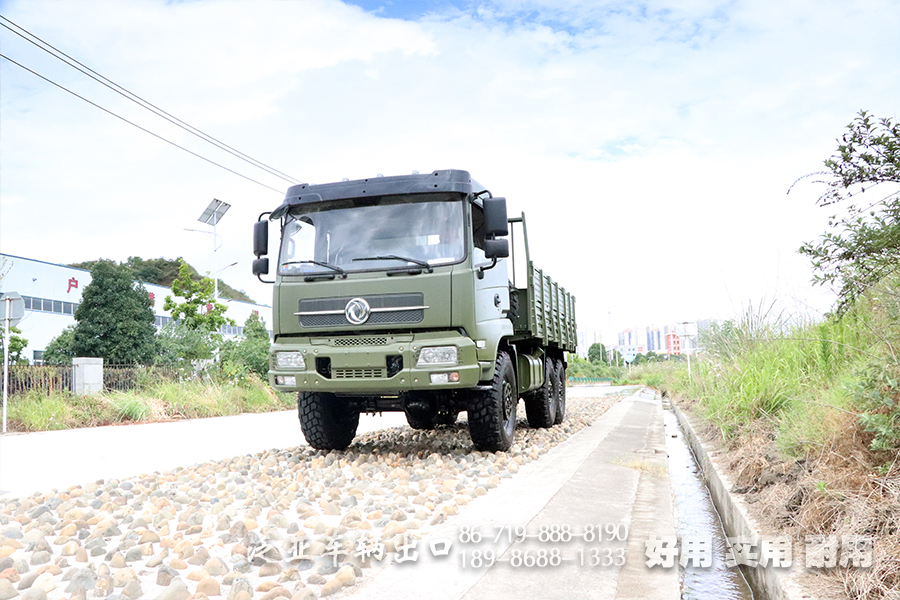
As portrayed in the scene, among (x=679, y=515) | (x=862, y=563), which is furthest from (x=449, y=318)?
(x=862, y=563)

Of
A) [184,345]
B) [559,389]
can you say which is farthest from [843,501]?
[184,345]

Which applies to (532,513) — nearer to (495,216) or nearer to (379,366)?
(379,366)

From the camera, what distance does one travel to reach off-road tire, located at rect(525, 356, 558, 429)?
32.3 feet

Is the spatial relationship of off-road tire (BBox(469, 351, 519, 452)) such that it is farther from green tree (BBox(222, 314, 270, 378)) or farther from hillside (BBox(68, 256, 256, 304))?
hillside (BBox(68, 256, 256, 304))

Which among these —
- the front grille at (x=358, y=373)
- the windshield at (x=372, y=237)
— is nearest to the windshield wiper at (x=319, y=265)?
the windshield at (x=372, y=237)

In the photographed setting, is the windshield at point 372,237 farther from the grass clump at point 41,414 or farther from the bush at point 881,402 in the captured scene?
the grass clump at point 41,414

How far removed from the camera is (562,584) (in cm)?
297

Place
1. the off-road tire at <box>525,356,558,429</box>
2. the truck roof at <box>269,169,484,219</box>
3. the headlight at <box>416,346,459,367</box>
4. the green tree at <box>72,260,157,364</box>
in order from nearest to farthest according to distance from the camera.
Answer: the headlight at <box>416,346,459,367</box> < the truck roof at <box>269,169,484,219</box> < the off-road tire at <box>525,356,558,429</box> < the green tree at <box>72,260,157,364</box>

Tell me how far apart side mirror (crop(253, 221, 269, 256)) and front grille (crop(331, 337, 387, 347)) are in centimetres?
129

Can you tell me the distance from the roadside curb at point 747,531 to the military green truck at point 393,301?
6.79 feet

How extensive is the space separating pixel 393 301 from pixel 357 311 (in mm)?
356

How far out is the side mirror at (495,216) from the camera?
6.26 m

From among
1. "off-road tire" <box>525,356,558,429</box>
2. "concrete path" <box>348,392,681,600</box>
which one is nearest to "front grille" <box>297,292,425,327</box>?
"concrete path" <box>348,392,681,600</box>

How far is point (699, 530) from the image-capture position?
15.2 ft
